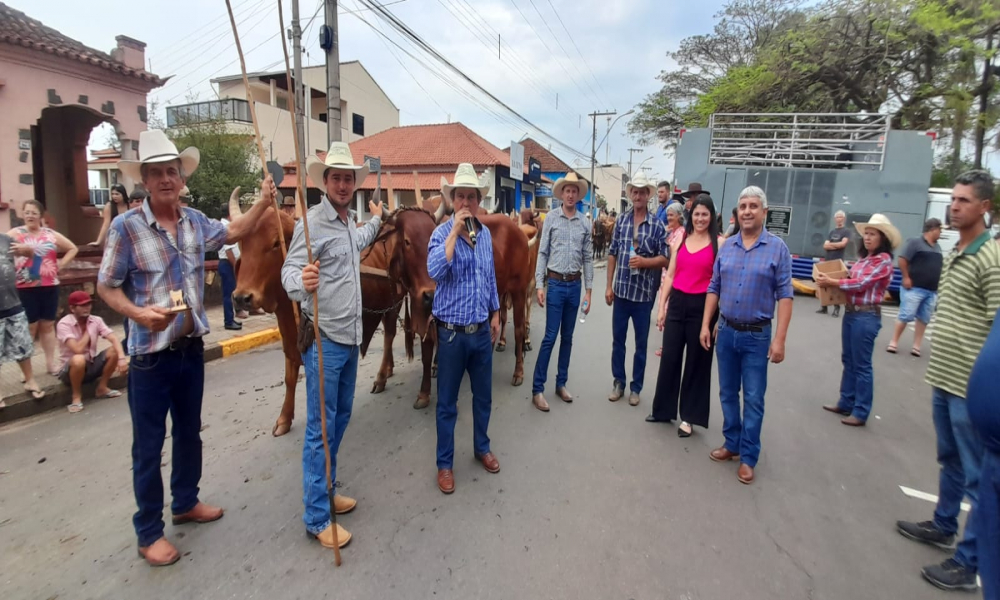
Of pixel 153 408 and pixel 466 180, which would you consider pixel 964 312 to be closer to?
pixel 466 180

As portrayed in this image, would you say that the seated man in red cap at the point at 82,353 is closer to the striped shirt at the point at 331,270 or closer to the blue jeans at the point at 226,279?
the blue jeans at the point at 226,279

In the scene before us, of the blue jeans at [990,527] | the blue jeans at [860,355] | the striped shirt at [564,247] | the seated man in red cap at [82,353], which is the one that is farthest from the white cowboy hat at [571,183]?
the seated man in red cap at [82,353]

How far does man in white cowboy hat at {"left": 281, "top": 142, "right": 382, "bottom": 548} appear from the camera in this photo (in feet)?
9.25

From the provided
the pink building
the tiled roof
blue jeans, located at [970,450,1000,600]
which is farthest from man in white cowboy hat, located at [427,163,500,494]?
the tiled roof

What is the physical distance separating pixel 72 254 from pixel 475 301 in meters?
5.42

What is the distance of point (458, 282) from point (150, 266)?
1692mm

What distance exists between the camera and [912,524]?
2.99m

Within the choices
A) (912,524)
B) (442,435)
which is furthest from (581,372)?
(912,524)

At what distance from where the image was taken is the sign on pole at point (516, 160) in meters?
25.7

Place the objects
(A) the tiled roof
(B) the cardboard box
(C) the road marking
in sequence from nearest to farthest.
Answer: (C) the road marking → (B) the cardboard box → (A) the tiled roof

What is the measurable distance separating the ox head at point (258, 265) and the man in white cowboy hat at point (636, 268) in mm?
2936

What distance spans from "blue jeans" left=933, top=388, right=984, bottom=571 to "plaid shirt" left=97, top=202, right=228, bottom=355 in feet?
13.3

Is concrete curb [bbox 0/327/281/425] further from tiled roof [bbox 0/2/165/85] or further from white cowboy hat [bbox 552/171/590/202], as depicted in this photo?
tiled roof [bbox 0/2/165/85]

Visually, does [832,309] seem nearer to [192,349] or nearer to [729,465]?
[729,465]
